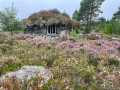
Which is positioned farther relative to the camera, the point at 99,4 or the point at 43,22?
the point at 99,4

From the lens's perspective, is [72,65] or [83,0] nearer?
[72,65]

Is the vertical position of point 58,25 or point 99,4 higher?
point 99,4

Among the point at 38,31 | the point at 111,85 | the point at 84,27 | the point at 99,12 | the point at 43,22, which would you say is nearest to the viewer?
the point at 111,85

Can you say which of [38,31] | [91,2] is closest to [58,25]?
A: [38,31]

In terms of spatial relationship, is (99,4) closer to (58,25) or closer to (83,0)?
(83,0)

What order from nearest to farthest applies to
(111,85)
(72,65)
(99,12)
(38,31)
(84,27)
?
(111,85)
(72,65)
(38,31)
(99,12)
(84,27)

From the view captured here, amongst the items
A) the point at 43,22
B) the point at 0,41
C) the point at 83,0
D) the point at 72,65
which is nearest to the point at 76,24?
the point at 43,22

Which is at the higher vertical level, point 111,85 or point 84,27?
point 84,27

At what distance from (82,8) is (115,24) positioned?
11.3m

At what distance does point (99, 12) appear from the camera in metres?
33.5

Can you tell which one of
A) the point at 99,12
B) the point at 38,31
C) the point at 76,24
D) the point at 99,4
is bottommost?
the point at 38,31

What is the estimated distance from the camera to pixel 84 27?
35.9 m

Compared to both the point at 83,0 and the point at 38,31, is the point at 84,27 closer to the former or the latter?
the point at 83,0

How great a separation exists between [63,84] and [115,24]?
1354 inches
